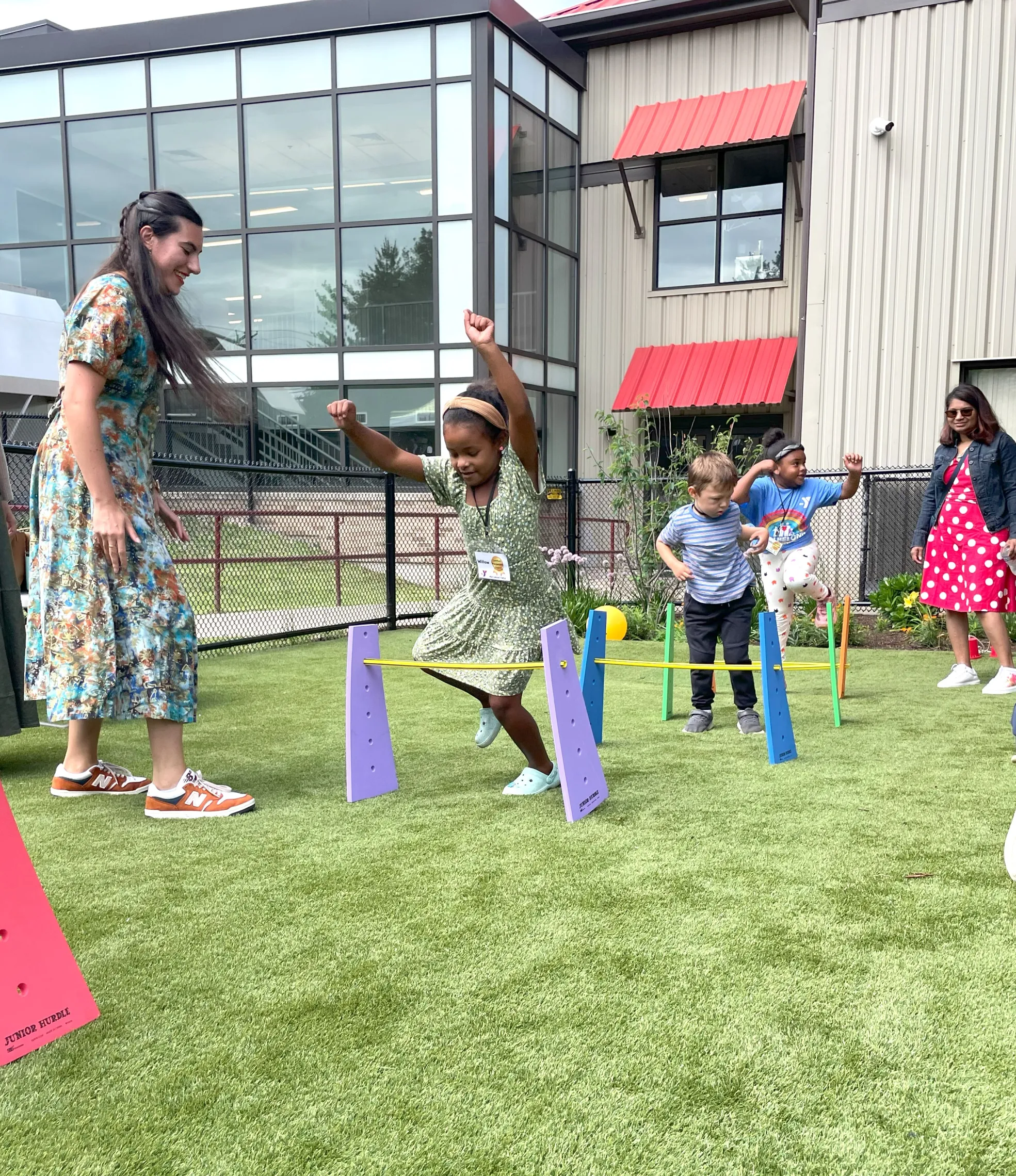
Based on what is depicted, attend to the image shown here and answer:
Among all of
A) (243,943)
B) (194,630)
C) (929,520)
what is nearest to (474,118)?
(929,520)

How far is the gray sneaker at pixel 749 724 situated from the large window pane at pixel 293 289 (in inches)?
438

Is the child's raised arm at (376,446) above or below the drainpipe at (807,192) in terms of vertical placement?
below

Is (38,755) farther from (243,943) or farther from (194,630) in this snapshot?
(243,943)

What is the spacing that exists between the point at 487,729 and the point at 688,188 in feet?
42.5

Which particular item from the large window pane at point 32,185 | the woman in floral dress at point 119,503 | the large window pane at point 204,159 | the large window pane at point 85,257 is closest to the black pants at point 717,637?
the woman in floral dress at point 119,503

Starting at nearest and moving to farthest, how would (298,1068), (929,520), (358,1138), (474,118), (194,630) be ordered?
(358,1138) → (298,1068) → (194,630) → (929,520) → (474,118)

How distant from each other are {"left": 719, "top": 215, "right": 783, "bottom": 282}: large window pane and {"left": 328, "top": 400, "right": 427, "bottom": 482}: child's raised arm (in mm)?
12284

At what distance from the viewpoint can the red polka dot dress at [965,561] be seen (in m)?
5.44

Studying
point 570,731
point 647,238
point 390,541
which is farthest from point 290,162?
point 570,731

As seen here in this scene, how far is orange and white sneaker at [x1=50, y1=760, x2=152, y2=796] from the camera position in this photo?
3.44 m

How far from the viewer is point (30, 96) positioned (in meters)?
14.7

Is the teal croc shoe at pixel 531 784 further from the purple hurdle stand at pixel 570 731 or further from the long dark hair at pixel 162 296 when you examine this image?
the long dark hair at pixel 162 296

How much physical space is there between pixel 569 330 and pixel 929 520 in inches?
415

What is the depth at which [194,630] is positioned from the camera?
122 inches
